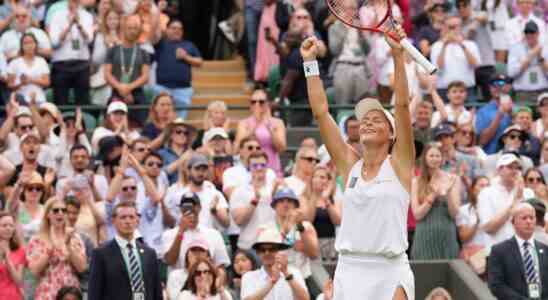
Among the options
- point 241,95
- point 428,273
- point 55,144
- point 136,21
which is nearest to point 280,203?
point 428,273

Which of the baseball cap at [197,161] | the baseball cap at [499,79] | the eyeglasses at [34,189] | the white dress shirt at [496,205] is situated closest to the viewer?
the eyeglasses at [34,189]

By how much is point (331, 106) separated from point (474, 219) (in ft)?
10.4

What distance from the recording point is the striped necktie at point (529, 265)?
13867mm

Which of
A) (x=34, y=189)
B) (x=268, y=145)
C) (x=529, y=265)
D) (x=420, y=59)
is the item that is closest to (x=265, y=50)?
(x=268, y=145)

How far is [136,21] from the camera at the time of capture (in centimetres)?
1827

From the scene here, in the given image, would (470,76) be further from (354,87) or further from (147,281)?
(147,281)

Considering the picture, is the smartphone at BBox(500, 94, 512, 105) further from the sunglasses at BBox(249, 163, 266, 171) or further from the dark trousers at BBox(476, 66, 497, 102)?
the sunglasses at BBox(249, 163, 266, 171)

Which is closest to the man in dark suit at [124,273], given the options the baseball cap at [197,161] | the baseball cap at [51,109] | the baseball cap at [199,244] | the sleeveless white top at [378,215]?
the baseball cap at [199,244]

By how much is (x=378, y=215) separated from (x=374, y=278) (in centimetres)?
36

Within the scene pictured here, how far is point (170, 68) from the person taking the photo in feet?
62.3

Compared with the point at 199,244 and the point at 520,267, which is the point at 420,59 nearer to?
the point at 199,244

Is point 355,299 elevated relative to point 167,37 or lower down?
lower down

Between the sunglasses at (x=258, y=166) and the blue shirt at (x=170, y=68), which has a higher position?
the blue shirt at (x=170, y=68)

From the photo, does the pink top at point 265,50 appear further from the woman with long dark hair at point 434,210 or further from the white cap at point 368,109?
the white cap at point 368,109
